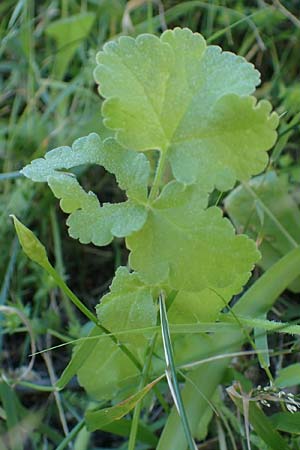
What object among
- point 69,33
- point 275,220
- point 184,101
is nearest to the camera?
point 184,101

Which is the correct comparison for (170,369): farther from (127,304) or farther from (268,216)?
(268,216)

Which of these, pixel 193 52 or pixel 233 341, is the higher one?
pixel 193 52

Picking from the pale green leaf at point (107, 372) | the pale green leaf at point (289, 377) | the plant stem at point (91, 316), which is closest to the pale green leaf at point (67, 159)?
the plant stem at point (91, 316)

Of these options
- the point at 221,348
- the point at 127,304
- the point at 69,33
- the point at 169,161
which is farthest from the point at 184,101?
the point at 69,33

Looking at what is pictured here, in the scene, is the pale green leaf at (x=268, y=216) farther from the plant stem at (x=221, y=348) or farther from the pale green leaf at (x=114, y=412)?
the pale green leaf at (x=114, y=412)

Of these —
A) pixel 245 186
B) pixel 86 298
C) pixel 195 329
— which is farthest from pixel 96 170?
pixel 195 329

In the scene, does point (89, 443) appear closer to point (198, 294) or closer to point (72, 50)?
point (198, 294)
